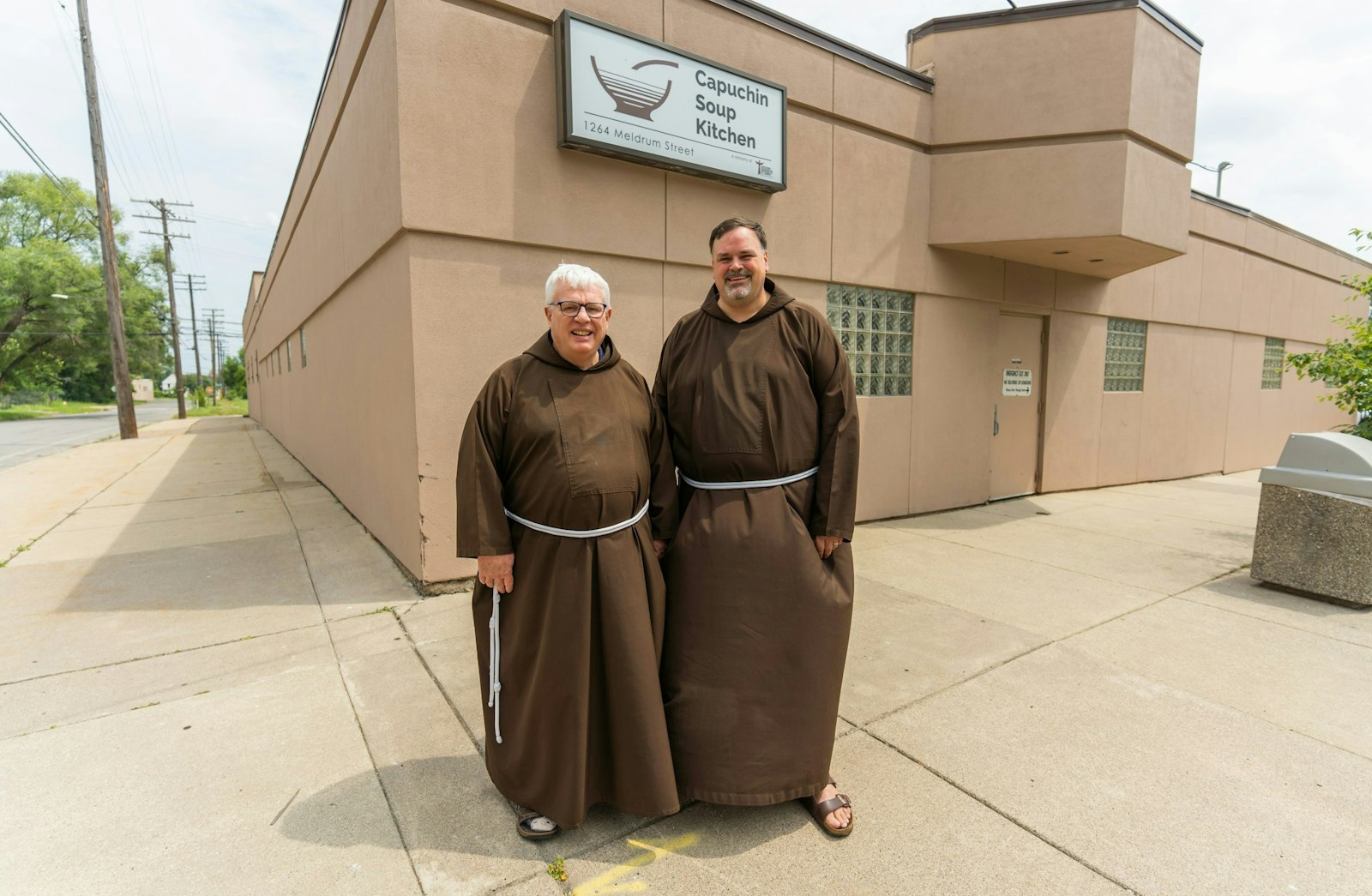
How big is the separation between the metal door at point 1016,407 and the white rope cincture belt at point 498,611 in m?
7.01

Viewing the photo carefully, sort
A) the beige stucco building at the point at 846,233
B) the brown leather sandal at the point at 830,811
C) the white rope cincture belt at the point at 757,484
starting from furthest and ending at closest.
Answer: the beige stucco building at the point at 846,233, the white rope cincture belt at the point at 757,484, the brown leather sandal at the point at 830,811

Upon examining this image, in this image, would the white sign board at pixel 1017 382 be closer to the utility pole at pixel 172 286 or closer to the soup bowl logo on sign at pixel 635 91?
the soup bowl logo on sign at pixel 635 91

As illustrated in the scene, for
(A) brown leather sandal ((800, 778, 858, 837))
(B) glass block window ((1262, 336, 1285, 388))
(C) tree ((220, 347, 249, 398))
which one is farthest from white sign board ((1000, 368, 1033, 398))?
(C) tree ((220, 347, 249, 398))

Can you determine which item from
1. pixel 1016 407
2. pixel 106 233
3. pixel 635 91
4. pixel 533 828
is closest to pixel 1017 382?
pixel 1016 407

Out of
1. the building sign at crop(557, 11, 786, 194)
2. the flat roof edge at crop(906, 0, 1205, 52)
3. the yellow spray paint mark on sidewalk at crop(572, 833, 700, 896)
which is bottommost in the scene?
the yellow spray paint mark on sidewalk at crop(572, 833, 700, 896)

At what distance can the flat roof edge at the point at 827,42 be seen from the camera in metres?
5.75

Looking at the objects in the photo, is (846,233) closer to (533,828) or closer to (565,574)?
(565,574)

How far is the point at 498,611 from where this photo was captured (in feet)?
7.47

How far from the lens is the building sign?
4.65 meters

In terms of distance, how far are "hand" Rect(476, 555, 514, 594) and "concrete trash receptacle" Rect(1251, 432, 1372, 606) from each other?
5.15 metres

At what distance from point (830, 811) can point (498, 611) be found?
1352 millimetres

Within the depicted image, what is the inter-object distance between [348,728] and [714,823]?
5.55 ft

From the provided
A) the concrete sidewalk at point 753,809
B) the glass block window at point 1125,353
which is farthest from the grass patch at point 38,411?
the glass block window at point 1125,353

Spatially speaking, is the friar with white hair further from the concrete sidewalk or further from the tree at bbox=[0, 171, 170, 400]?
the tree at bbox=[0, 171, 170, 400]
